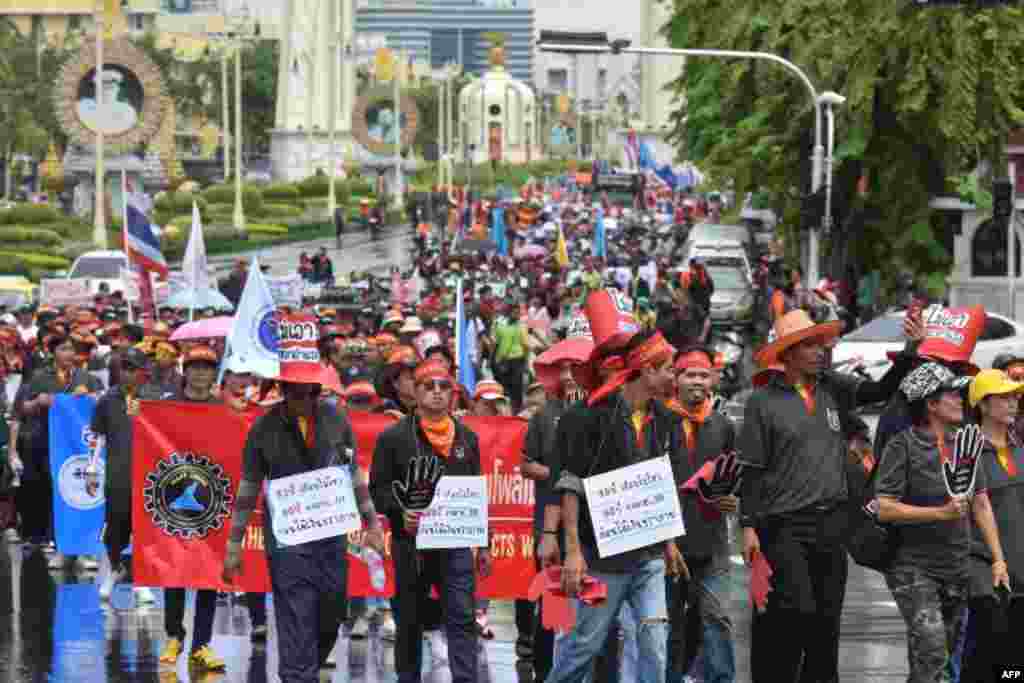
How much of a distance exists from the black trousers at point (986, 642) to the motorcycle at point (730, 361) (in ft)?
72.8

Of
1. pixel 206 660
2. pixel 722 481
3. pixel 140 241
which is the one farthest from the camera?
pixel 140 241

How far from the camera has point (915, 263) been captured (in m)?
39.4

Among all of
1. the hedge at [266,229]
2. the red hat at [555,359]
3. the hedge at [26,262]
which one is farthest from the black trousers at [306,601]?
the hedge at [266,229]

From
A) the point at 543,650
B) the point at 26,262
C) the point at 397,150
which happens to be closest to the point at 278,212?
the point at 397,150

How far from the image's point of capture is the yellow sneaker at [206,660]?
42.7 feet

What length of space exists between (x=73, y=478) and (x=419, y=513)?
586 centimetres

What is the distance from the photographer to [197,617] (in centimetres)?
1341

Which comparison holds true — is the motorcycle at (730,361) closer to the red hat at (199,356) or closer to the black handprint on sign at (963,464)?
the red hat at (199,356)

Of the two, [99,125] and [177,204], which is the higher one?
[99,125]

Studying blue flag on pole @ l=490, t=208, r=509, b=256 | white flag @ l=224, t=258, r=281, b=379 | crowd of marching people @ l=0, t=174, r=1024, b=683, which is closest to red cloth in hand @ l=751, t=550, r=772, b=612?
crowd of marching people @ l=0, t=174, r=1024, b=683

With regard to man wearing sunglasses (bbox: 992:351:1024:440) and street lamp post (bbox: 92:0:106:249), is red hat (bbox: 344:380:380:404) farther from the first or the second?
street lamp post (bbox: 92:0:106:249)

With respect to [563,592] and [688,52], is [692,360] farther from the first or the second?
[688,52]

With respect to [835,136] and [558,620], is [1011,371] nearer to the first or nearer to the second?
[558,620]

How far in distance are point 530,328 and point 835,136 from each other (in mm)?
7646
